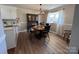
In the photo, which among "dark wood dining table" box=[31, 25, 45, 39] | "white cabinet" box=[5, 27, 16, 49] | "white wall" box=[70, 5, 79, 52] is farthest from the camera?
"dark wood dining table" box=[31, 25, 45, 39]

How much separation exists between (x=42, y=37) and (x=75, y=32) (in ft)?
1.77

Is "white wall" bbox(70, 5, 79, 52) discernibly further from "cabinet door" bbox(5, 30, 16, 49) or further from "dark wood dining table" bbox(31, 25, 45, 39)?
"cabinet door" bbox(5, 30, 16, 49)

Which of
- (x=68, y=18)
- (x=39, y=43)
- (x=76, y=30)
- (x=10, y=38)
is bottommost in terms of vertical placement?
(x=39, y=43)

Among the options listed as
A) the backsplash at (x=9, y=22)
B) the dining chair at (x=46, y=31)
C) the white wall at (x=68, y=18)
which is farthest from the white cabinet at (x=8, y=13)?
the white wall at (x=68, y=18)

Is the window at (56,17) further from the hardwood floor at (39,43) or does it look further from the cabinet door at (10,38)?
the cabinet door at (10,38)

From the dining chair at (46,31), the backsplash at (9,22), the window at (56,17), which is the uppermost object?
the window at (56,17)

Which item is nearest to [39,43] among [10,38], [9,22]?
[10,38]

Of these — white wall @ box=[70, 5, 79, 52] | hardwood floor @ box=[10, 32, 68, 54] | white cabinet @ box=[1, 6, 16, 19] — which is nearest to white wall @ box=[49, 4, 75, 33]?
white wall @ box=[70, 5, 79, 52]

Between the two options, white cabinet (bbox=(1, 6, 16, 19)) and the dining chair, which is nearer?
white cabinet (bbox=(1, 6, 16, 19))

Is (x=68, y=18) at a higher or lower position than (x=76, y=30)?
higher

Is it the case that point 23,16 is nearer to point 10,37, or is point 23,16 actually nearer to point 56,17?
point 10,37

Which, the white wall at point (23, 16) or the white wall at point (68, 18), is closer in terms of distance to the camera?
the white wall at point (68, 18)

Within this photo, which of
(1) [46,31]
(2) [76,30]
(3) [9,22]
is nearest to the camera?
(2) [76,30]

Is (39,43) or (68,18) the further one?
(39,43)
